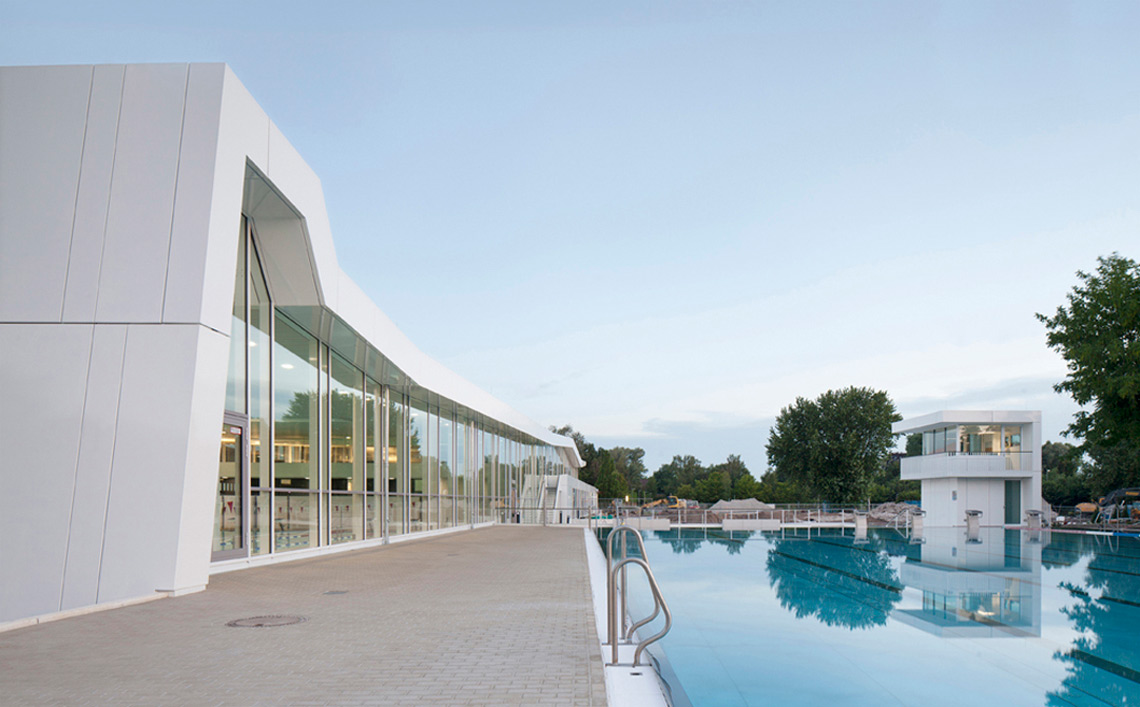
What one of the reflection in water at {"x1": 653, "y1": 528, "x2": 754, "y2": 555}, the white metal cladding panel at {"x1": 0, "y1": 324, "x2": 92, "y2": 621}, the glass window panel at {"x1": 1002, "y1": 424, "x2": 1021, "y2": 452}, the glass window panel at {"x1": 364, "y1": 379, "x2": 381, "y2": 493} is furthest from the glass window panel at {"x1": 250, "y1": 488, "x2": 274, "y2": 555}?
the glass window panel at {"x1": 1002, "y1": 424, "x2": 1021, "y2": 452}

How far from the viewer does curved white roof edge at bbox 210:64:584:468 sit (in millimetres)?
8867

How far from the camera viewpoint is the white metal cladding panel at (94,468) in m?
7.83

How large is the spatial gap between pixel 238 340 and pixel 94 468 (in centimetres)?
354

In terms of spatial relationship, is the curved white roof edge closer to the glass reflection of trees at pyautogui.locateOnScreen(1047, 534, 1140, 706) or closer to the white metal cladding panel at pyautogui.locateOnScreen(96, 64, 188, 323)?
the white metal cladding panel at pyautogui.locateOnScreen(96, 64, 188, 323)

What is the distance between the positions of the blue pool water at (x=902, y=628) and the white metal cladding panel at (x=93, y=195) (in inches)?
286

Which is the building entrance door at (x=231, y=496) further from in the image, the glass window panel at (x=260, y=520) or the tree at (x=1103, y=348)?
the tree at (x=1103, y=348)

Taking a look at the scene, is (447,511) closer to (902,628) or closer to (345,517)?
(345,517)

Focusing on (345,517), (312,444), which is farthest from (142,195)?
(345,517)

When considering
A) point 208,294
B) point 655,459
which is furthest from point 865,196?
point 655,459

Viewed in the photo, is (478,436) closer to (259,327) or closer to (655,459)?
(259,327)

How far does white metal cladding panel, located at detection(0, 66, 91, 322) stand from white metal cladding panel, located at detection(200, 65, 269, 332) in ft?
4.85

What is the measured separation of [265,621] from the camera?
6730 millimetres

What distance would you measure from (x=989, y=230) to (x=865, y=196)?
4.12 meters

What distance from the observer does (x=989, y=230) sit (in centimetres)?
2467
